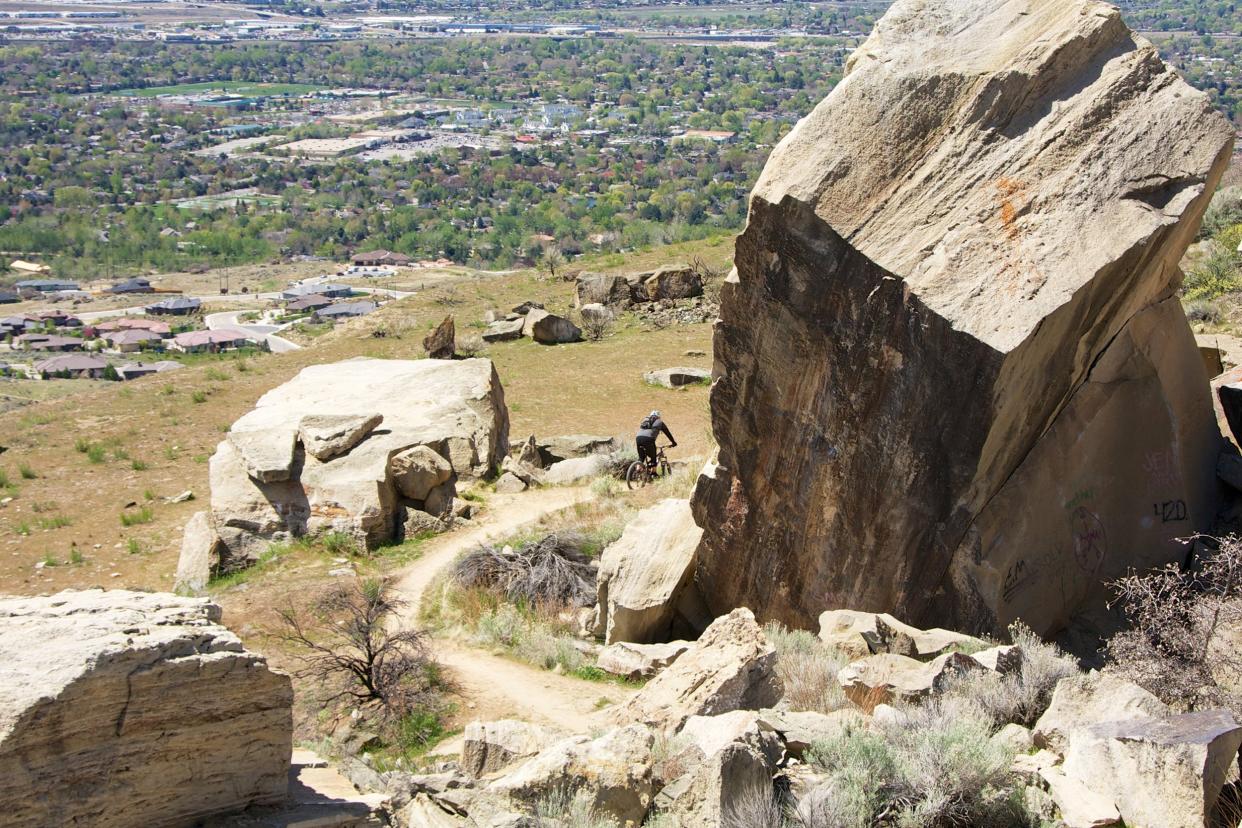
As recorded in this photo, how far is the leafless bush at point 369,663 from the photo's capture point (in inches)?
402

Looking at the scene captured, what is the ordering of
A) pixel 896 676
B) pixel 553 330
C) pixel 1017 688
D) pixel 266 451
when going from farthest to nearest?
1. pixel 553 330
2. pixel 266 451
3. pixel 896 676
4. pixel 1017 688

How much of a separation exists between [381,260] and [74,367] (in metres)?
39.6

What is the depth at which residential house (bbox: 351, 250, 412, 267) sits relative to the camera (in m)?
80.0

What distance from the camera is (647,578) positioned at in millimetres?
11586

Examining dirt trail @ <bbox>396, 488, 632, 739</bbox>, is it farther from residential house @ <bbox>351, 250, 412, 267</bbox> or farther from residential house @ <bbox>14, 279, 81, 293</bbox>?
residential house @ <bbox>14, 279, 81, 293</bbox>

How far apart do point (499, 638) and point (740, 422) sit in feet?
10.8

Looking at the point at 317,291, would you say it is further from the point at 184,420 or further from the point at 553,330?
the point at 184,420

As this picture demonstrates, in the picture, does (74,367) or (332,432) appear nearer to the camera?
(332,432)

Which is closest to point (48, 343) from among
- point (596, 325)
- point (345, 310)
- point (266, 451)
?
point (345, 310)

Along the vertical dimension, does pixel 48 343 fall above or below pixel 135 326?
above

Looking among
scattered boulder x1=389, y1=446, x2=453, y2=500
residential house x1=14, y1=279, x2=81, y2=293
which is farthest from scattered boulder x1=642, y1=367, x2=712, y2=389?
residential house x1=14, y1=279, x2=81, y2=293

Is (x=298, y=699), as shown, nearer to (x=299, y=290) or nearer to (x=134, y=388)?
(x=134, y=388)

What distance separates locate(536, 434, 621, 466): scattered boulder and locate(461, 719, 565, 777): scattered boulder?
10472 mm

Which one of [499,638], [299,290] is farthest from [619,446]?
[299,290]
